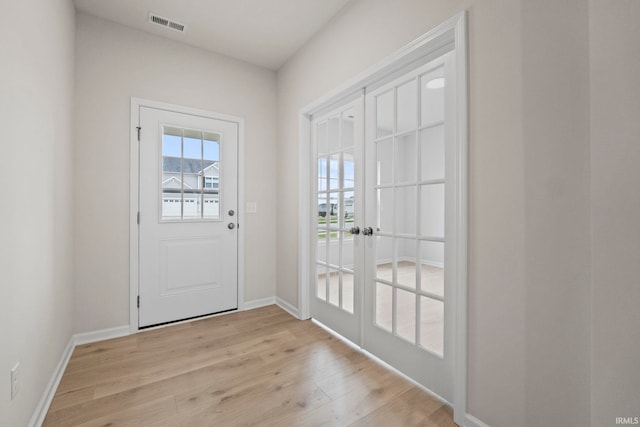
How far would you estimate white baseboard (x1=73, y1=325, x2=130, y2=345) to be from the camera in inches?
94.2

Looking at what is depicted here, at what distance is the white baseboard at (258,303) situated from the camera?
3215mm

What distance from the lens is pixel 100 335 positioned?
2.47 meters

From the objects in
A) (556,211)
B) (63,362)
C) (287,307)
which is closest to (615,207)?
(556,211)

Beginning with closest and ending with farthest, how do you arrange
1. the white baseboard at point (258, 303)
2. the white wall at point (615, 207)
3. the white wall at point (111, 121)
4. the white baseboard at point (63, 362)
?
the white wall at point (615, 207) < the white baseboard at point (63, 362) < the white wall at point (111, 121) < the white baseboard at point (258, 303)

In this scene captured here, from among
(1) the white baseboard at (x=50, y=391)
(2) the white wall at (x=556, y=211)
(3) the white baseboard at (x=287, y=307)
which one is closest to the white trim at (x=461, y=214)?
(2) the white wall at (x=556, y=211)

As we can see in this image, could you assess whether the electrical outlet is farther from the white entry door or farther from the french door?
the french door

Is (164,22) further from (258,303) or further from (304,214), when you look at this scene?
(258,303)

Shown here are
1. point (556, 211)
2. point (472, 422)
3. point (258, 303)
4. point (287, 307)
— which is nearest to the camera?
point (556, 211)

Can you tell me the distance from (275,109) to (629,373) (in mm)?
3416

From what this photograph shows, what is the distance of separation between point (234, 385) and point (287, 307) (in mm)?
1344

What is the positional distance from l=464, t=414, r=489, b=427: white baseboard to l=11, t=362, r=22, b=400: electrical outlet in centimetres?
207

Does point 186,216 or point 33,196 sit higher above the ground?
point 33,196

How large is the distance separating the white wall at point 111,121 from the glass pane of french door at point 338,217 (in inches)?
52.6

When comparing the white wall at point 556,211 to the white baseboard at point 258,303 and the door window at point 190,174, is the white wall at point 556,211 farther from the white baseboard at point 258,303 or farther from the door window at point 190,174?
the door window at point 190,174
